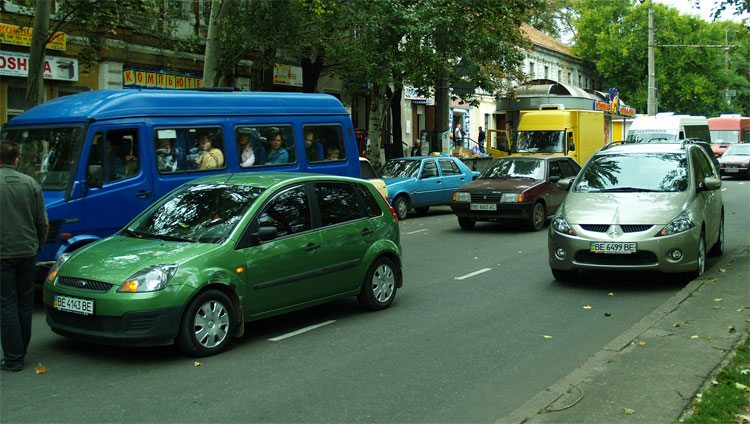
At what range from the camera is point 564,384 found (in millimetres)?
5750

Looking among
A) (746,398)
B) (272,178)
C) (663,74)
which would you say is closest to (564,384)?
(746,398)

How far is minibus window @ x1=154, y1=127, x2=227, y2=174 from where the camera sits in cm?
1059

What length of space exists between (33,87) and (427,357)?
10644 millimetres

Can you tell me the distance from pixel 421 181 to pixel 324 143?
24.0 feet

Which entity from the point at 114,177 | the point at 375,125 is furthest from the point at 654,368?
the point at 375,125

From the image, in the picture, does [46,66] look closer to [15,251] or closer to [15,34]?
[15,34]

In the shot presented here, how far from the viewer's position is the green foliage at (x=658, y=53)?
62344mm

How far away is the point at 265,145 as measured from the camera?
39.9ft

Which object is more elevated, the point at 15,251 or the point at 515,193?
the point at 15,251

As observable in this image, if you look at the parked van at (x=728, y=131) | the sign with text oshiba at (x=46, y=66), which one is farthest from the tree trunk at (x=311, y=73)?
the parked van at (x=728, y=131)

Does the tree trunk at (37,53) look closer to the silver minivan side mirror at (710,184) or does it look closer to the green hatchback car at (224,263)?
the green hatchback car at (224,263)

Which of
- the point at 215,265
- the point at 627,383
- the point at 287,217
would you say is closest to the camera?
the point at 627,383

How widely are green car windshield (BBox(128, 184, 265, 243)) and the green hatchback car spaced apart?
0.01 metres

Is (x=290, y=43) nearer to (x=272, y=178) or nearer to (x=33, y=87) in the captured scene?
(x=33, y=87)
